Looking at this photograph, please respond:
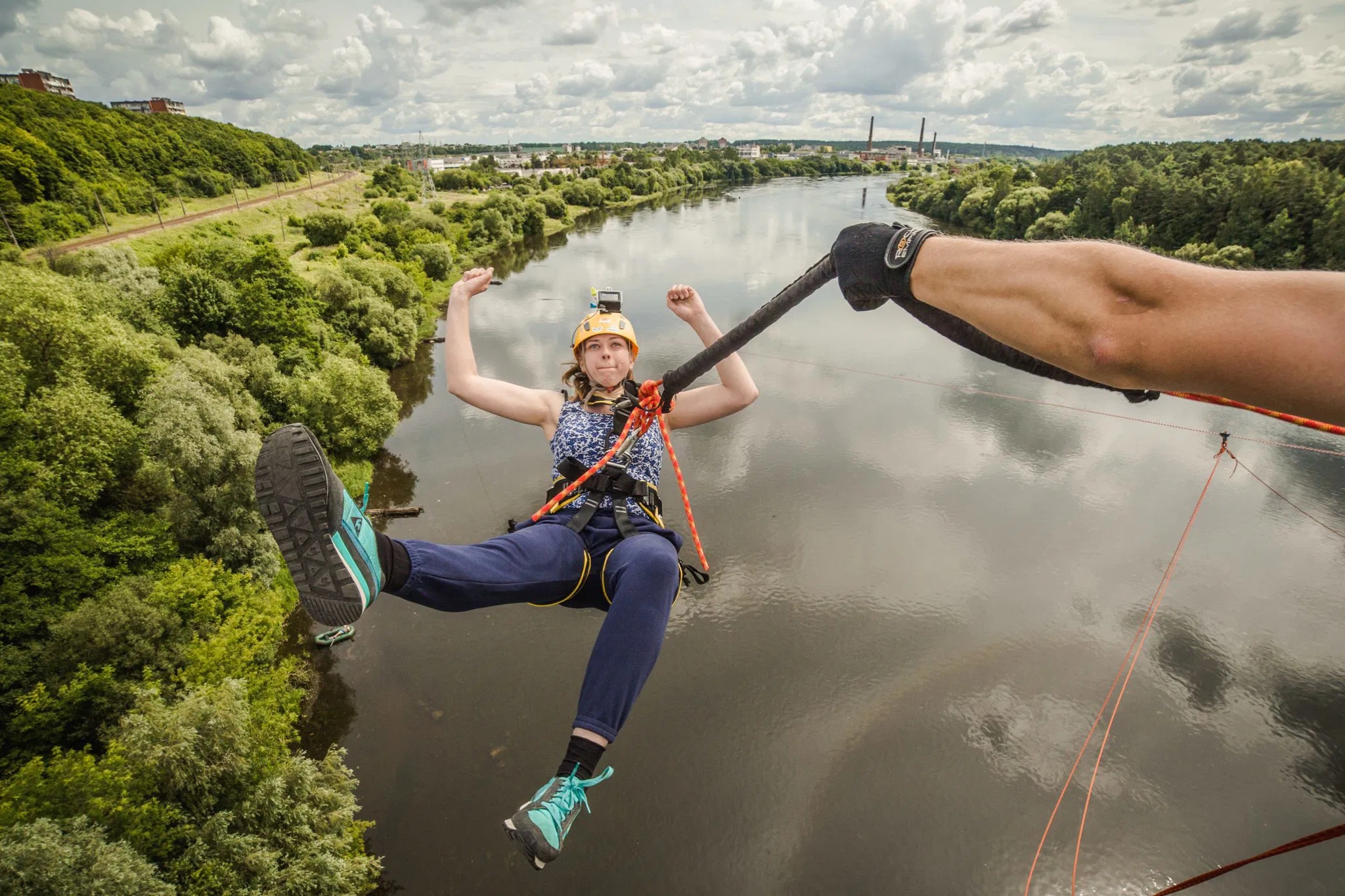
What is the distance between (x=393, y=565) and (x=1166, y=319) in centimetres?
257

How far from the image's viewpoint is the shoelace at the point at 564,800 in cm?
249

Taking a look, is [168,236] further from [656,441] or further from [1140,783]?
[1140,783]

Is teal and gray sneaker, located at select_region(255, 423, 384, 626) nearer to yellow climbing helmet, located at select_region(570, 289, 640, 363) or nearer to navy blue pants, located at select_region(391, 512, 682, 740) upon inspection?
navy blue pants, located at select_region(391, 512, 682, 740)

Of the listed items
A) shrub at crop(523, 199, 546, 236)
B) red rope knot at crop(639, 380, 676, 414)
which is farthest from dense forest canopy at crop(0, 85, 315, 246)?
red rope knot at crop(639, 380, 676, 414)

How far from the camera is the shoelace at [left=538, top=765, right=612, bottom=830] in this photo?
98.0 inches

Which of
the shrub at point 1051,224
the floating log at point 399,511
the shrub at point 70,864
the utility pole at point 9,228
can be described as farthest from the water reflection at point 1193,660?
the utility pole at point 9,228

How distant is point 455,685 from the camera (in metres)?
12.2

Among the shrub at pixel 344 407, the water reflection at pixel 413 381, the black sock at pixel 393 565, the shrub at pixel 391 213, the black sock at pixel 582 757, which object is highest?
the black sock at pixel 393 565

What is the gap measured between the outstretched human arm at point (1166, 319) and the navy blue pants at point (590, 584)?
171 cm

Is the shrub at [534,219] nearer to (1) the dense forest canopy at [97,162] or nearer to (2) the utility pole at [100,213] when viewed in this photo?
(1) the dense forest canopy at [97,162]

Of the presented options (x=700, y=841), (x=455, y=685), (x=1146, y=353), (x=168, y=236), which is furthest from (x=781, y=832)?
(x=168, y=236)

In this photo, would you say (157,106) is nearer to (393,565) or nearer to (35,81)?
(35,81)

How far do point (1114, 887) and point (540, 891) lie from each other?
919 cm

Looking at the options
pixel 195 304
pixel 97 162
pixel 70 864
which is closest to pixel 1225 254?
pixel 70 864
